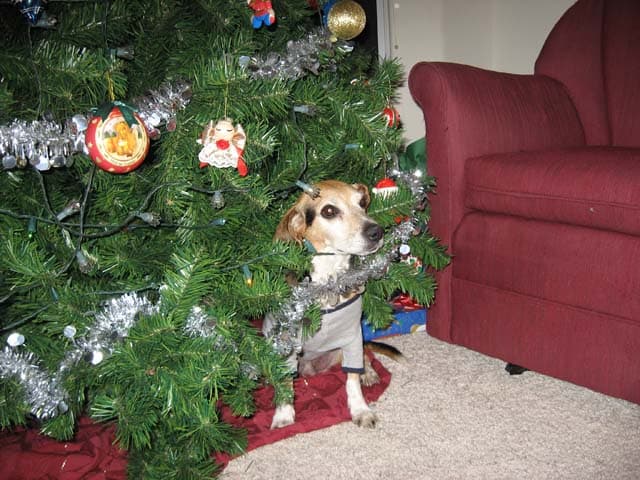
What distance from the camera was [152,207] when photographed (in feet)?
4.72

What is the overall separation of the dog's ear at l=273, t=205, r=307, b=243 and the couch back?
1722mm

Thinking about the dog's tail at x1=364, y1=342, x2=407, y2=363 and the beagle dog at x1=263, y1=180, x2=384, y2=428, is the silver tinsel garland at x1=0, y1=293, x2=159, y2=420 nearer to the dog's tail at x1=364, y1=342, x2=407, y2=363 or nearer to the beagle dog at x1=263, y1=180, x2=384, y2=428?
the beagle dog at x1=263, y1=180, x2=384, y2=428

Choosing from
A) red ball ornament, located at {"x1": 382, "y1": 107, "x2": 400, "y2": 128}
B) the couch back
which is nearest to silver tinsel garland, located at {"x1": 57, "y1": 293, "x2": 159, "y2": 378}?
red ball ornament, located at {"x1": 382, "y1": 107, "x2": 400, "y2": 128}

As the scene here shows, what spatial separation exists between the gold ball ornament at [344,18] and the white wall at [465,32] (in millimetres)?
1973

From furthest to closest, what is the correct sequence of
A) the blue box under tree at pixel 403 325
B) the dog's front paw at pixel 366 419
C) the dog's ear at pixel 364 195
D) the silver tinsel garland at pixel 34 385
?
1. the blue box under tree at pixel 403 325
2. the dog's ear at pixel 364 195
3. the dog's front paw at pixel 366 419
4. the silver tinsel garland at pixel 34 385

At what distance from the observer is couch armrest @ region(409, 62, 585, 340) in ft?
7.06

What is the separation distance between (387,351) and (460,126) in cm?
98

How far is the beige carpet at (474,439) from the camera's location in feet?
5.08

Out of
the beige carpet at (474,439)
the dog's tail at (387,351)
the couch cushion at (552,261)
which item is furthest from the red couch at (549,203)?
the dog's tail at (387,351)

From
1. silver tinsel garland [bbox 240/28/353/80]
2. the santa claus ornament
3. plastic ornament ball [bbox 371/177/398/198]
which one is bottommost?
plastic ornament ball [bbox 371/177/398/198]

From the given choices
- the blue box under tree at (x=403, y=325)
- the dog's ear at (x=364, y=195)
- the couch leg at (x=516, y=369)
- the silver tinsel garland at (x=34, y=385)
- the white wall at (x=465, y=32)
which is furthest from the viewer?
the white wall at (x=465, y=32)

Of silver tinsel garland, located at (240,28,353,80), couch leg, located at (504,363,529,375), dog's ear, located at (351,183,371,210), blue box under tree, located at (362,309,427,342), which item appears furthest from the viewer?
blue box under tree, located at (362,309,427,342)

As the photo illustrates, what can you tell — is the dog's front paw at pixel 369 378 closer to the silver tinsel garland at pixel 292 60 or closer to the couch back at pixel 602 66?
the silver tinsel garland at pixel 292 60

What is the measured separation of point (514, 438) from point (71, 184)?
160 cm
